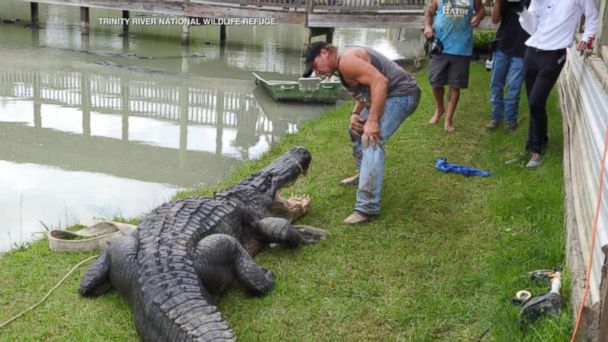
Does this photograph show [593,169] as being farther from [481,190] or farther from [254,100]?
[254,100]

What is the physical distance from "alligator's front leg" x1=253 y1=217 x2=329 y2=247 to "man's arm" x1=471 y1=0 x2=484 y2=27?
359cm

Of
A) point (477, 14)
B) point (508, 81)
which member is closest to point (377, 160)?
point (508, 81)

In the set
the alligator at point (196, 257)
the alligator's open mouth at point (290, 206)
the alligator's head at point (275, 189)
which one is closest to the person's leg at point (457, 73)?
the alligator's head at point (275, 189)

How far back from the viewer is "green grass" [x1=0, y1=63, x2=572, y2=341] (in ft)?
10.8

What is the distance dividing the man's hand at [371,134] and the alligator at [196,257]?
0.72 m

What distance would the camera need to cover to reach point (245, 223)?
4.41 m

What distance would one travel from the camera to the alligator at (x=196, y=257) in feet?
9.81

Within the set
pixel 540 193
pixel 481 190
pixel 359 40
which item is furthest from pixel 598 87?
pixel 359 40

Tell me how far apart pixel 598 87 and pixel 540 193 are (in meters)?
0.88

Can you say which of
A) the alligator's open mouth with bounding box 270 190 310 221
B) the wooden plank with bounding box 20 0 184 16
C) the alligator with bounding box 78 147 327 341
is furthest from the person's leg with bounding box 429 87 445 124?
the wooden plank with bounding box 20 0 184 16

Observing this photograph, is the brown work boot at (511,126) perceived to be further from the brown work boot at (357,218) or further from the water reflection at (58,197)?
the water reflection at (58,197)

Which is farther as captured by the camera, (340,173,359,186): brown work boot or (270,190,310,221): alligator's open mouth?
(340,173,359,186): brown work boot

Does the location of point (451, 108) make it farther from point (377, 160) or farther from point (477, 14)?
point (377, 160)

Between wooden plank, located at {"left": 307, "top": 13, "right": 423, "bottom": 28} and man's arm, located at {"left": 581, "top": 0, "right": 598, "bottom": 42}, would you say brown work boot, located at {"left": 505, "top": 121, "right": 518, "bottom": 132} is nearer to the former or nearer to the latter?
man's arm, located at {"left": 581, "top": 0, "right": 598, "bottom": 42}
